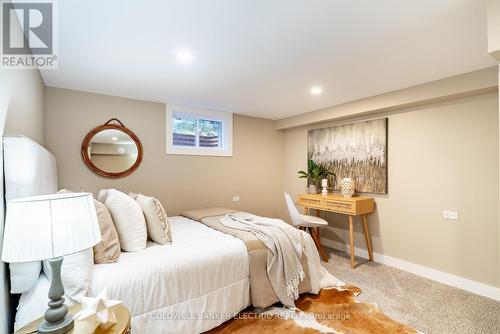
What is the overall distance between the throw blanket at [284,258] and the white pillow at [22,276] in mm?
1639

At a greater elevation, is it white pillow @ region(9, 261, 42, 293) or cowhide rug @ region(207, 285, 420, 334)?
white pillow @ region(9, 261, 42, 293)

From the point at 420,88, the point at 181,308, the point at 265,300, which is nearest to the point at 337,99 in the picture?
the point at 420,88

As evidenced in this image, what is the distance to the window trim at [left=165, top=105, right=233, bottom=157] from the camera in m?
3.69

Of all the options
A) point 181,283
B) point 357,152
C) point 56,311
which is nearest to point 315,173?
point 357,152

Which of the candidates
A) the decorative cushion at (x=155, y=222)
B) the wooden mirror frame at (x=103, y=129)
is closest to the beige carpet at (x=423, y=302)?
the decorative cushion at (x=155, y=222)

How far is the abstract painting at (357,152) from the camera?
344 cm

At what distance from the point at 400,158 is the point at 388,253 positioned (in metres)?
1.32

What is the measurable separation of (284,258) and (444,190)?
2.15 meters

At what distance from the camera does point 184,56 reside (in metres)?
2.17

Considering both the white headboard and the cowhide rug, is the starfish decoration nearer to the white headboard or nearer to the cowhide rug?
the white headboard

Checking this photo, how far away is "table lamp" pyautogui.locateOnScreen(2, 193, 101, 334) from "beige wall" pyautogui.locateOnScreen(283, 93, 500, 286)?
11.4ft

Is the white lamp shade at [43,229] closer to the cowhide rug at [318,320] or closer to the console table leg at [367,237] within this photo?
the cowhide rug at [318,320]

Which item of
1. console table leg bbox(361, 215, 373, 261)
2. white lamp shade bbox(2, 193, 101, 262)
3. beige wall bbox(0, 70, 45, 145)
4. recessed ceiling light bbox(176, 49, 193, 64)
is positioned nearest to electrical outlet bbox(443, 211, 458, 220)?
console table leg bbox(361, 215, 373, 261)

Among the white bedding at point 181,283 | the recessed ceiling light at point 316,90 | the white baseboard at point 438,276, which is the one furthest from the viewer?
the recessed ceiling light at point 316,90
